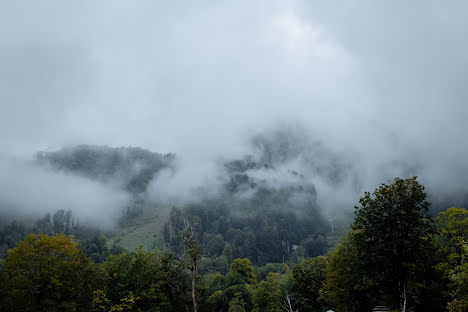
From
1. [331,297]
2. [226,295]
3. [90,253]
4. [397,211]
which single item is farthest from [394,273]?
[90,253]

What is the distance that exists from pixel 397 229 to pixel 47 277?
141 ft

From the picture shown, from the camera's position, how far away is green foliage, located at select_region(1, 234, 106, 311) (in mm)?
36750

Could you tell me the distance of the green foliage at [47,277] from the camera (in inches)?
1447

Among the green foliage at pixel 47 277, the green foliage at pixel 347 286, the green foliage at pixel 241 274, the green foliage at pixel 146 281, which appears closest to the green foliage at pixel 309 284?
the green foliage at pixel 347 286

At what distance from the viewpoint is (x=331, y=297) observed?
54.3m

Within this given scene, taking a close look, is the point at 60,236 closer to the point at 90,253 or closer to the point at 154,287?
the point at 154,287

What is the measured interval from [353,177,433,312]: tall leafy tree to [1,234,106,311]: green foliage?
36.7m

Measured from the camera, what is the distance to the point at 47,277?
39.9 metres

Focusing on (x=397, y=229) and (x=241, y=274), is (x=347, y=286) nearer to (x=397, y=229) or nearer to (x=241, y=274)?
(x=397, y=229)

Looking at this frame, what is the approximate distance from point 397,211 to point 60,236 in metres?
43.4

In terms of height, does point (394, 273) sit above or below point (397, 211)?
below

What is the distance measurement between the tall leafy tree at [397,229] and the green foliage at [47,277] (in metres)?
36.7

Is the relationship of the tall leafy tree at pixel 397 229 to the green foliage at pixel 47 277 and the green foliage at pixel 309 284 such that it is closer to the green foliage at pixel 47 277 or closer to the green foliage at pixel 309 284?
the green foliage at pixel 309 284

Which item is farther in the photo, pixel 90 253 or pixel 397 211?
pixel 90 253
